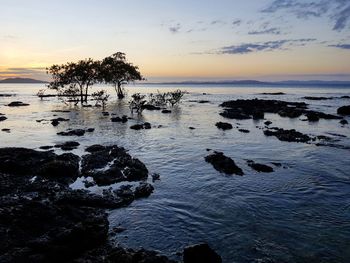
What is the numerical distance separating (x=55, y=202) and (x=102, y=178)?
472cm

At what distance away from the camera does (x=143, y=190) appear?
17.5 m

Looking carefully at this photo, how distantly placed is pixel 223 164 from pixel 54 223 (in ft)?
43.1

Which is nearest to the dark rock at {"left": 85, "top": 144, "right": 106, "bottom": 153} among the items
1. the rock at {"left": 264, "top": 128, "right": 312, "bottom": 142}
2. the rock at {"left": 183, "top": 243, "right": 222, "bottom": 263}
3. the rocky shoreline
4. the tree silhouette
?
the rocky shoreline

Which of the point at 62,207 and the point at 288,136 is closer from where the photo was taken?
the point at 62,207

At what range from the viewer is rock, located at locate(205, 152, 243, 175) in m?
22.0

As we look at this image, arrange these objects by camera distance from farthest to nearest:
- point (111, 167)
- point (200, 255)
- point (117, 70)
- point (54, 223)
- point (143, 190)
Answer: point (117, 70)
point (111, 167)
point (143, 190)
point (54, 223)
point (200, 255)

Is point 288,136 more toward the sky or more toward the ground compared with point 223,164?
more toward the sky

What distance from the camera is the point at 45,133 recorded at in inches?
1500

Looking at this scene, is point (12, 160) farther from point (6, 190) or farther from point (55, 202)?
point (55, 202)

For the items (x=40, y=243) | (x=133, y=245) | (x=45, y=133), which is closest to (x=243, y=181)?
(x=133, y=245)

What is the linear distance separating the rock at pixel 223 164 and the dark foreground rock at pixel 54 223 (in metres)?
8.37

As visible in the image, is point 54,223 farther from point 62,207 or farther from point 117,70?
point 117,70

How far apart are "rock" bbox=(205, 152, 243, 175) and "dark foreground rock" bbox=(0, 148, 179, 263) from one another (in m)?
Answer: 8.37

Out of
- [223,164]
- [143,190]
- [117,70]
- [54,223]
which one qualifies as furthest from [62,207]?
[117,70]
